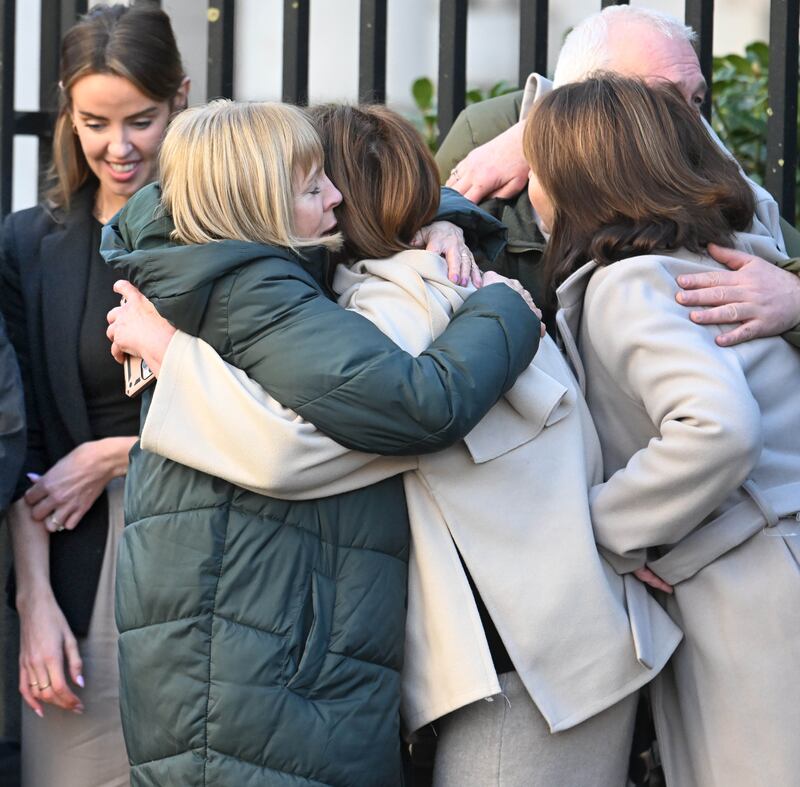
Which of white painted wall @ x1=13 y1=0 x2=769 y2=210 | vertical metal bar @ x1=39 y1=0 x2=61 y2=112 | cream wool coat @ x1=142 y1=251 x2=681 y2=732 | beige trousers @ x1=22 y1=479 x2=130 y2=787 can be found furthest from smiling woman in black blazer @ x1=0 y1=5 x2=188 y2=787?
white painted wall @ x1=13 y1=0 x2=769 y2=210

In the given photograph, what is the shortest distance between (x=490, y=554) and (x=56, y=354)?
1.06 m

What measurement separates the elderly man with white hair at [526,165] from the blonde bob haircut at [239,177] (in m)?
0.59

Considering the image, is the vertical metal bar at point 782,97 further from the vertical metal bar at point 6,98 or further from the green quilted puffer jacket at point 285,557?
the vertical metal bar at point 6,98

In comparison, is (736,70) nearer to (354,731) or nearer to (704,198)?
(704,198)

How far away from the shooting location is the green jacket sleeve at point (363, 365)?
6.72 ft

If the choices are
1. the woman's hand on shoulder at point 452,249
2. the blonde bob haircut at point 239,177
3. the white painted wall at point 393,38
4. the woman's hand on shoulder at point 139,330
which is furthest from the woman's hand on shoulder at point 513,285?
the white painted wall at point 393,38

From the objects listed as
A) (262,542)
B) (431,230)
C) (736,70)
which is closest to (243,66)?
(736,70)

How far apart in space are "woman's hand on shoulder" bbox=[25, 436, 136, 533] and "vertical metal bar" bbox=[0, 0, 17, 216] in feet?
2.55

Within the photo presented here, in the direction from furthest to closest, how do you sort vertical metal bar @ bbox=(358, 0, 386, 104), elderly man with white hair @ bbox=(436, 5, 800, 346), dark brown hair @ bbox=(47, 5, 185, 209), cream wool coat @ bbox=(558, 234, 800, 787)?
vertical metal bar @ bbox=(358, 0, 386, 104) < dark brown hair @ bbox=(47, 5, 185, 209) < elderly man with white hair @ bbox=(436, 5, 800, 346) < cream wool coat @ bbox=(558, 234, 800, 787)

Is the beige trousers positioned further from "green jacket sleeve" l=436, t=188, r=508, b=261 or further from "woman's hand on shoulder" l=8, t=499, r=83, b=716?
"green jacket sleeve" l=436, t=188, r=508, b=261

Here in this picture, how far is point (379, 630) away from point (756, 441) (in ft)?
2.17

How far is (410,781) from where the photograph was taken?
2.37m

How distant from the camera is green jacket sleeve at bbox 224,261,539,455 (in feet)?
6.72

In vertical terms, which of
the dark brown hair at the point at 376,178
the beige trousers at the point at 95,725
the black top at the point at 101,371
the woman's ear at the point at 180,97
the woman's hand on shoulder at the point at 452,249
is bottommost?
the beige trousers at the point at 95,725
